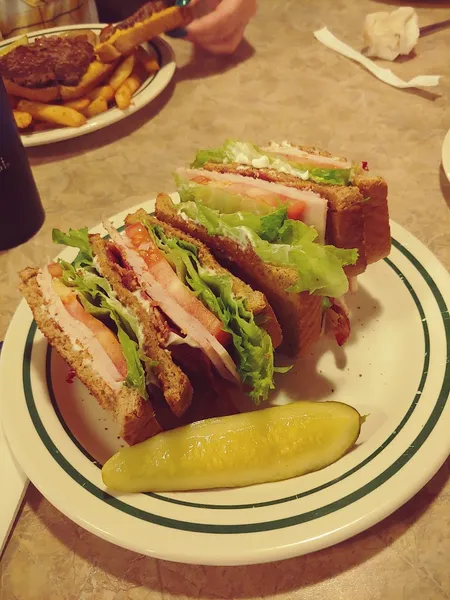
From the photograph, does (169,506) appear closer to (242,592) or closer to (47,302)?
(242,592)

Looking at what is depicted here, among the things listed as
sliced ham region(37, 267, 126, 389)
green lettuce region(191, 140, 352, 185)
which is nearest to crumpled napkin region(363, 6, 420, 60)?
green lettuce region(191, 140, 352, 185)

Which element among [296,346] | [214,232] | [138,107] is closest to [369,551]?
[296,346]

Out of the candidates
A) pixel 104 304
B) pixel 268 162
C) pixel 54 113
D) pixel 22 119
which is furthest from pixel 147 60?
pixel 104 304

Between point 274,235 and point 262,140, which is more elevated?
point 274,235

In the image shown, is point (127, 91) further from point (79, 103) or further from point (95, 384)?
point (95, 384)

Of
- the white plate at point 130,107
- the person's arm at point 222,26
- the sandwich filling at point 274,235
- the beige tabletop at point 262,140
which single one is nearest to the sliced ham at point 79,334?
the beige tabletop at point 262,140
